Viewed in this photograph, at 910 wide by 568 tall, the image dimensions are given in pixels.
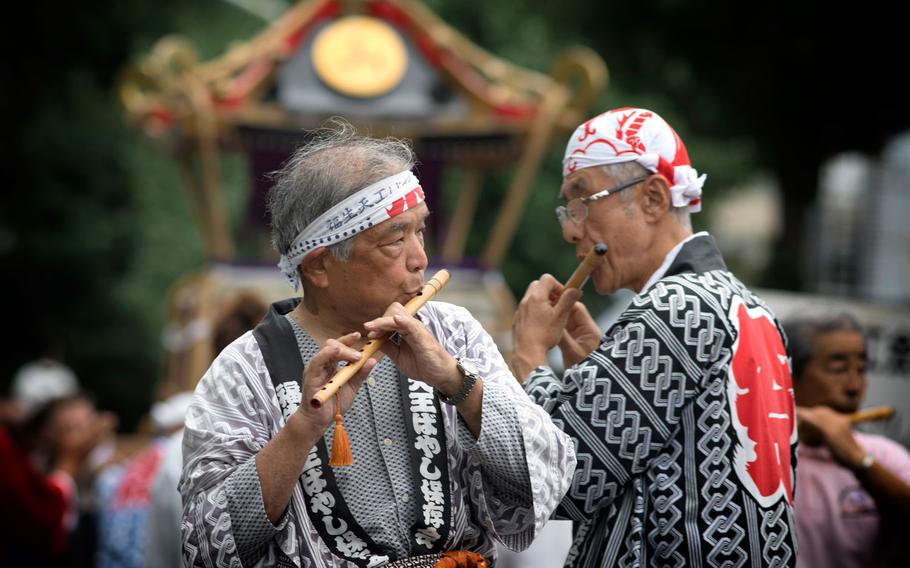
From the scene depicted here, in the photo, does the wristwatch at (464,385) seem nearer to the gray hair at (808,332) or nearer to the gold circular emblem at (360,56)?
the gray hair at (808,332)

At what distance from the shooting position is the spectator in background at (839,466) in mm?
3695

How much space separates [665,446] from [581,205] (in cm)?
63

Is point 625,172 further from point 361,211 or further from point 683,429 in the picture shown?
point 361,211

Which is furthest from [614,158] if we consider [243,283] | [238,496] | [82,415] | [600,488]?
[243,283]

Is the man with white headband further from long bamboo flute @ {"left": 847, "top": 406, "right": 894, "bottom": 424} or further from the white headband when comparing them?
long bamboo flute @ {"left": 847, "top": 406, "right": 894, "bottom": 424}

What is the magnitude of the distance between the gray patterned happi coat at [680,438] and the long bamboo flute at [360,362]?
17.0 inches

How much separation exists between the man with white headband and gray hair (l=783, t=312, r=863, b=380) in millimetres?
1765

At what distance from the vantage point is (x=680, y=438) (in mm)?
2795

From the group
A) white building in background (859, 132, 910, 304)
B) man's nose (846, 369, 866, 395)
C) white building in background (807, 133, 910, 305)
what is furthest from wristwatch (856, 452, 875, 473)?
white building in background (859, 132, 910, 304)

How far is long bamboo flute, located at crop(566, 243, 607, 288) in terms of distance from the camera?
118 inches

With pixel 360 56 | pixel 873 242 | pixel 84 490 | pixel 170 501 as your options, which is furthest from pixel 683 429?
pixel 360 56

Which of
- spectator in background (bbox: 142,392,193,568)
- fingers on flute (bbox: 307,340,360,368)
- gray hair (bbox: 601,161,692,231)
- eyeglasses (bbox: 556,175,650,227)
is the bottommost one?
spectator in background (bbox: 142,392,193,568)

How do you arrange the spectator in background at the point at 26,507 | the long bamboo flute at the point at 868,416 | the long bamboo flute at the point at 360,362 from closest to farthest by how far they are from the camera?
1. the long bamboo flute at the point at 360,362
2. the long bamboo flute at the point at 868,416
3. the spectator in background at the point at 26,507

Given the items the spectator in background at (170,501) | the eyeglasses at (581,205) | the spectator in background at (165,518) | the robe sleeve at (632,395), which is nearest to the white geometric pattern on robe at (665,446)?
the robe sleeve at (632,395)
